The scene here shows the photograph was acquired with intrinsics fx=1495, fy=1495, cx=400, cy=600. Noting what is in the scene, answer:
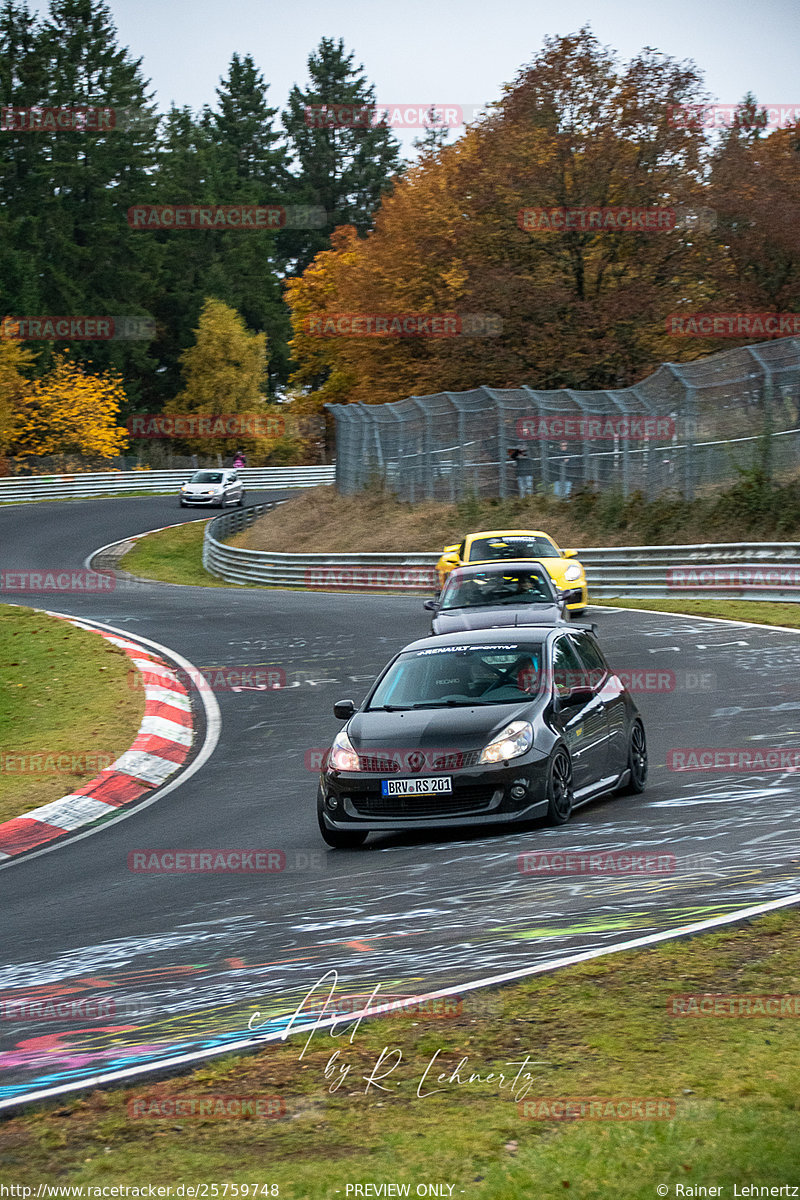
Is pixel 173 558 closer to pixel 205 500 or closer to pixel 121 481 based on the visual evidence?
pixel 205 500

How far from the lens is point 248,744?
1486 centimetres

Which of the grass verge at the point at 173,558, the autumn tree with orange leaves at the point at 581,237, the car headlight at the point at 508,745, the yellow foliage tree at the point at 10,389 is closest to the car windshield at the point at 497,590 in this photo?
the car headlight at the point at 508,745

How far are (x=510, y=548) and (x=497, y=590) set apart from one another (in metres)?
5.00

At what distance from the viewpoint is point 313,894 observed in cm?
834

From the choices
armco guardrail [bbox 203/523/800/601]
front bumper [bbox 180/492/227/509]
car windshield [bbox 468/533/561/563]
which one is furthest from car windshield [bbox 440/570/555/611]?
front bumper [bbox 180/492/227/509]

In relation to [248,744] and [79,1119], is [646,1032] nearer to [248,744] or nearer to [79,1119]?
[79,1119]

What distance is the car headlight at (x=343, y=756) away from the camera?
33.1 ft

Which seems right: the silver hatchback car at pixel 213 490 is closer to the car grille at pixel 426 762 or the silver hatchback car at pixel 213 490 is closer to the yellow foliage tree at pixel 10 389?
the yellow foliage tree at pixel 10 389

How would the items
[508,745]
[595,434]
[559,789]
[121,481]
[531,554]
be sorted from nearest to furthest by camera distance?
[508,745] → [559,789] → [531,554] → [595,434] → [121,481]

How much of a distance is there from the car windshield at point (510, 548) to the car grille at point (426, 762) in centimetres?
1395

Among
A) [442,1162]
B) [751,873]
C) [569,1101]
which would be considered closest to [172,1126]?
[442,1162]

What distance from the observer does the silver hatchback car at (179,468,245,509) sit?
201 ft

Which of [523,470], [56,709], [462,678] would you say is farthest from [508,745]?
[523,470]

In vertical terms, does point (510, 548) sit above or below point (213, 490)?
above
